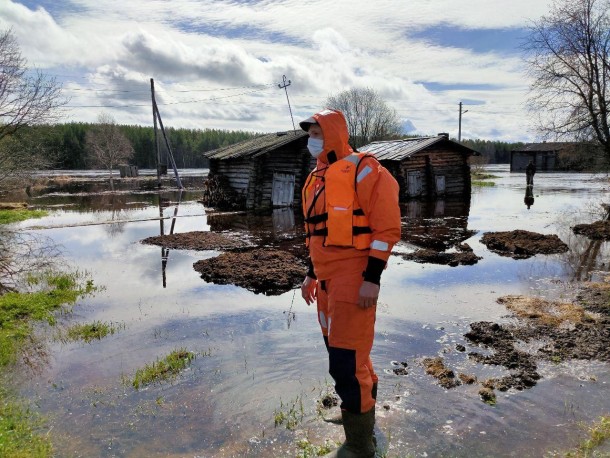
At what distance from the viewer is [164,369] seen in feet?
16.8

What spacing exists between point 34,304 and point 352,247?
6743 millimetres

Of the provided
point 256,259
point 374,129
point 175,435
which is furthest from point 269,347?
point 374,129

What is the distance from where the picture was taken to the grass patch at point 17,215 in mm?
20250

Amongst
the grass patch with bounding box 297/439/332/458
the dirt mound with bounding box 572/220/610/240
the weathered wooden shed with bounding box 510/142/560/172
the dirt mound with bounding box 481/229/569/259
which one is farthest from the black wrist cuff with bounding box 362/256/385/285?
the weathered wooden shed with bounding box 510/142/560/172

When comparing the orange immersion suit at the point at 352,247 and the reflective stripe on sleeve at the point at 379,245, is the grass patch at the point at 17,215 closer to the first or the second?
the orange immersion suit at the point at 352,247

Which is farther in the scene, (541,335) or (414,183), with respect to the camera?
(414,183)

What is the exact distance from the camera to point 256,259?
10.6m

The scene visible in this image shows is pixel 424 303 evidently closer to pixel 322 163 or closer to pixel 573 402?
pixel 573 402

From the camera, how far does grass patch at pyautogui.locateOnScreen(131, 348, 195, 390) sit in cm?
488

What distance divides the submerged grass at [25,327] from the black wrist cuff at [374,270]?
2998mm

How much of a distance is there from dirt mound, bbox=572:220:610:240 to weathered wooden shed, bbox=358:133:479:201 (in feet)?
41.7

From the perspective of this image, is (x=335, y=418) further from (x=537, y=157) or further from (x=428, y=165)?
(x=537, y=157)

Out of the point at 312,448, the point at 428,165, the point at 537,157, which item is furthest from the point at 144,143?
the point at 312,448

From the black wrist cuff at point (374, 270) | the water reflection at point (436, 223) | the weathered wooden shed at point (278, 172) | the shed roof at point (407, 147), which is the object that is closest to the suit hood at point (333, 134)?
the black wrist cuff at point (374, 270)
